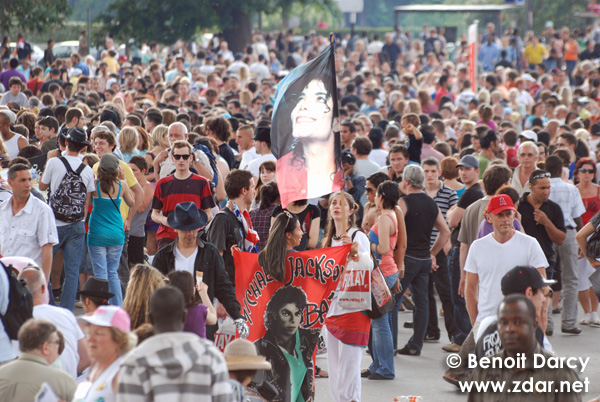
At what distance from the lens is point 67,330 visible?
19.5ft

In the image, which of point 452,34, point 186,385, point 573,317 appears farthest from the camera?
point 452,34

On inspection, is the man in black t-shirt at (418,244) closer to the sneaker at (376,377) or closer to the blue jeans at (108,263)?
the sneaker at (376,377)

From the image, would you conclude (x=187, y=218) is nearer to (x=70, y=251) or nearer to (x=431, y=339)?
(x=70, y=251)

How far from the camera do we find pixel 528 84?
26.8 m

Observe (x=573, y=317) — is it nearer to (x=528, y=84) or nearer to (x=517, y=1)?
(x=528, y=84)

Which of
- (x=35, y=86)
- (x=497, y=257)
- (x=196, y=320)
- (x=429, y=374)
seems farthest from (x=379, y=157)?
(x=35, y=86)

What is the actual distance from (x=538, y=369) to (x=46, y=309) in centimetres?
288

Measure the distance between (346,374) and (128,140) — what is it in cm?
502

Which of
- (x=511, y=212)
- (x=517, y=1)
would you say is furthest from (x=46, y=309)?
(x=517, y=1)

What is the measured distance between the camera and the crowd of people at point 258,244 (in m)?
5.10

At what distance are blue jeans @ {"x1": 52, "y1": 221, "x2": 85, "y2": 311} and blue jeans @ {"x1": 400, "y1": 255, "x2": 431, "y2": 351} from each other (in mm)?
3253

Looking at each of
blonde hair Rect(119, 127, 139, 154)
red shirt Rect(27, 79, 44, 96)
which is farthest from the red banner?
red shirt Rect(27, 79, 44, 96)

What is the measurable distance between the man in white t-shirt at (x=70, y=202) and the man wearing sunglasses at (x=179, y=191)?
2.69 feet

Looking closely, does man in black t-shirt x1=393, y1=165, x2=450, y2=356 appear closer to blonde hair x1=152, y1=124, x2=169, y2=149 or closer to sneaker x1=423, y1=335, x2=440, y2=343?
sneaker x1=423, y1=335, x2=440, y2=343
